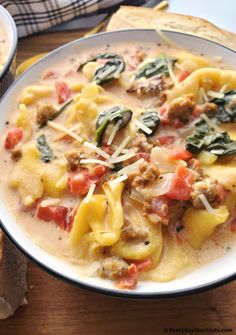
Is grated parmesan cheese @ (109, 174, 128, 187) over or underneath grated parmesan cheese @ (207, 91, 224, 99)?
underneath

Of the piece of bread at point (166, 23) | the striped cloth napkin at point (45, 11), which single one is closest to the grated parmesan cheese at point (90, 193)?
the piece of bread at point (166, 23)

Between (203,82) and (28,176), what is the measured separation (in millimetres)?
1137

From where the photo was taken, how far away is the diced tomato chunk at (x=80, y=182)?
8.51 ft

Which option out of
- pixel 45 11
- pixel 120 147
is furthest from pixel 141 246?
pixel 45 11

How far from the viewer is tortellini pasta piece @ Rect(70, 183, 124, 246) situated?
2447 mm

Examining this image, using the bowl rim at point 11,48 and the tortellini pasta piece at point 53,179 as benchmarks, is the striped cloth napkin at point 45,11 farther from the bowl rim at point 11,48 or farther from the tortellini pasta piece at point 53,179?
the tortellini pasta piece at point 53,179

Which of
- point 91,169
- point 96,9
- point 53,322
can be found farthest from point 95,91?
point 96,9

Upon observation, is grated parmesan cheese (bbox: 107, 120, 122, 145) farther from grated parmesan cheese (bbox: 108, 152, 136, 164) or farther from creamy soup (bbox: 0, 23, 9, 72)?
creamy soup (bbox: 0, 23, 9, 72)

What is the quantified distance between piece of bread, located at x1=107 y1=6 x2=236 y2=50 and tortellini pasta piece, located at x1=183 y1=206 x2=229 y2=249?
1788 millimetres

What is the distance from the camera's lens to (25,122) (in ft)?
9.82

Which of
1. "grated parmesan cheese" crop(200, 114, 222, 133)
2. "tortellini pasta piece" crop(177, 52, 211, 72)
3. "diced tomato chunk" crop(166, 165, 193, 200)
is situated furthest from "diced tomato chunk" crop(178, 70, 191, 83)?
"diced tomato chunk" crop(166, 165, 193, 200)

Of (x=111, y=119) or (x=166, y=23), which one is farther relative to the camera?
(x=166, y=23)

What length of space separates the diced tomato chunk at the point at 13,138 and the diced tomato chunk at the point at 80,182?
0.47 meters

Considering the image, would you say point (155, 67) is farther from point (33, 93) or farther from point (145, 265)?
point (145, 265)
